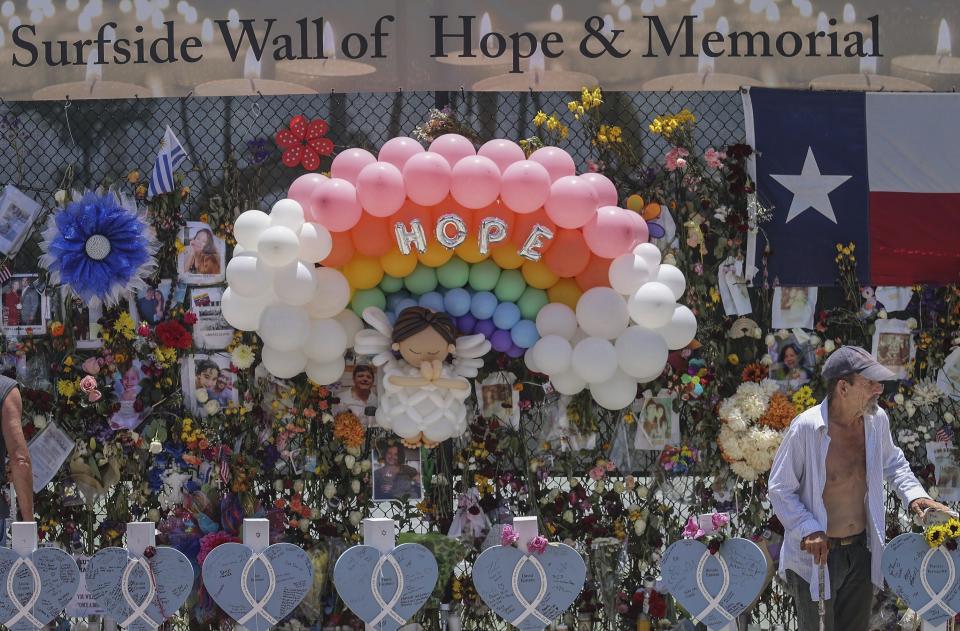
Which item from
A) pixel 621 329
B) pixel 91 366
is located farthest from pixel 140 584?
pixel 621 329

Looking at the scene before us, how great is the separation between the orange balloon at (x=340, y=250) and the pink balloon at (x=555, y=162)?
105 centimetres

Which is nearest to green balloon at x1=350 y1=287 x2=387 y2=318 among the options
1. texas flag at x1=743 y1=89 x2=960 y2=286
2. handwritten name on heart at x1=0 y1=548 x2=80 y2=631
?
handwritten name on heart at x1=0 y1=548 x2=80 y2=631

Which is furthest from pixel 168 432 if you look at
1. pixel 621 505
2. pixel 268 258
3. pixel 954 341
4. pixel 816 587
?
pixel 954 341

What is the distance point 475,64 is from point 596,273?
57.8 inches

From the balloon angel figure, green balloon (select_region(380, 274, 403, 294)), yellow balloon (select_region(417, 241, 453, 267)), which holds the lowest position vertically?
the balloon angel figure

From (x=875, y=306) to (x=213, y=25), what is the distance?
4.10 metres

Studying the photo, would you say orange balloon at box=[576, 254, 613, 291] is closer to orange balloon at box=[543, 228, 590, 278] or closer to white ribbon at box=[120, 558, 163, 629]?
orange balloon at box=[543, 228, 590, 278]

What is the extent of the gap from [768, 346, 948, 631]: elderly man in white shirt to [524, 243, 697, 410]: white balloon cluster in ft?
3.06

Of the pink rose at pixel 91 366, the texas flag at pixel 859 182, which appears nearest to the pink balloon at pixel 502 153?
the texas flag at pixel 859 182

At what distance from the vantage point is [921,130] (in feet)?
22.3

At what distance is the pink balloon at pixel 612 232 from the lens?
597 cm

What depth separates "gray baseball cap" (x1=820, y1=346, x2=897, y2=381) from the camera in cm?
516

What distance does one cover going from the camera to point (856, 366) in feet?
17.1

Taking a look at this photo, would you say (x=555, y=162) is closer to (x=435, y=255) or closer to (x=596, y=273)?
(x=596, y=273)
